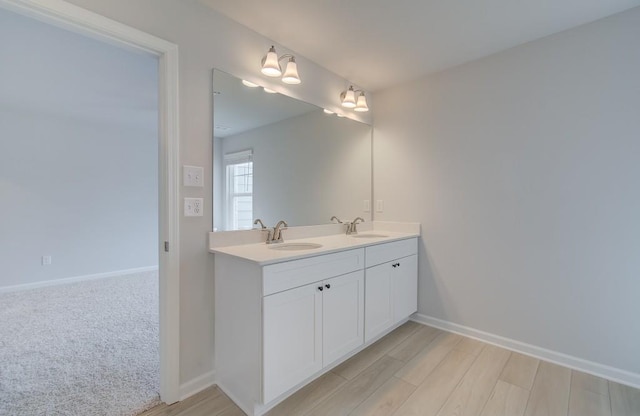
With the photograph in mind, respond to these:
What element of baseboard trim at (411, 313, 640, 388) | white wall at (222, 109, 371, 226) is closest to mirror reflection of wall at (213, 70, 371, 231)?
white wall at (222, 109, 371, 226)

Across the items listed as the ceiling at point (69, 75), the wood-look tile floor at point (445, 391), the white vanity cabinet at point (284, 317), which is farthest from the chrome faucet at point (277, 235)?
the ceiling at point (69, 75)

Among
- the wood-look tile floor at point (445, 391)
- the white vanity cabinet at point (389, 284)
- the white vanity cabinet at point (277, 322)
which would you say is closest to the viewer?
the white vanity cabinet at point (277, 322)

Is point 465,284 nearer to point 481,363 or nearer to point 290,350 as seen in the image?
point 481,363

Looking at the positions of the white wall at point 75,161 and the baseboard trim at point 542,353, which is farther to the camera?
the white wall at point 75,161

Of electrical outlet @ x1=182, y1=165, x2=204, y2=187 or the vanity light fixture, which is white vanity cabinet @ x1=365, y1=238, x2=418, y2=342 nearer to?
electrical outlet @ x1=182, y1=165, x2=204, y2=187

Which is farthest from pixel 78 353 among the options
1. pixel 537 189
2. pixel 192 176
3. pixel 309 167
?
pixel 537 189

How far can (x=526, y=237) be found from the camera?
2.18 meters

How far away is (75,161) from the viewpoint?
427cm

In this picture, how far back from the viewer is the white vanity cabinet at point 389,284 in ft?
7.02

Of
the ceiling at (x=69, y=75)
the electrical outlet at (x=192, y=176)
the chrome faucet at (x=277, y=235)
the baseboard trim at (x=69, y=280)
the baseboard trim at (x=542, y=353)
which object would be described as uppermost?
the ceiling at (x=69, y=75)

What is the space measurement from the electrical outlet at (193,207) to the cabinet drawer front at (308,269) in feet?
1.96

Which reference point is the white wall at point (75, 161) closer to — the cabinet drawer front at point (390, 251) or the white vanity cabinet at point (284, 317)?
the white vanity cabinet at point (284, 317)

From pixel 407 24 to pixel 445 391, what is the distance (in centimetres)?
238

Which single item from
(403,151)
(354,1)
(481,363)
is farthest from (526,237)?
(354,1)
